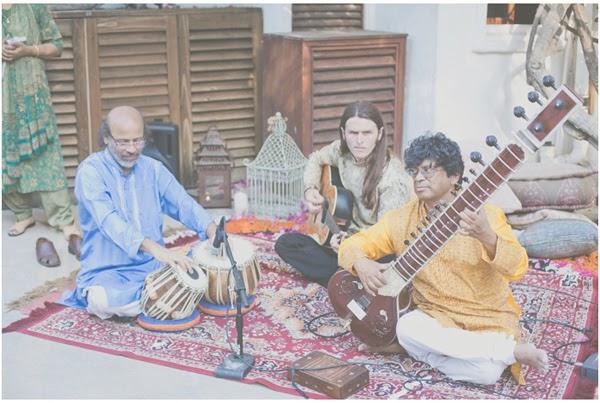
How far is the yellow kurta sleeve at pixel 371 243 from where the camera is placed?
3547 mm

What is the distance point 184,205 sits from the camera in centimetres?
418

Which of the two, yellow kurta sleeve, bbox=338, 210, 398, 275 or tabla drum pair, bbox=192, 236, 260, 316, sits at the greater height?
yellow kurta sleeve, bbox=338, 210, 398, 275

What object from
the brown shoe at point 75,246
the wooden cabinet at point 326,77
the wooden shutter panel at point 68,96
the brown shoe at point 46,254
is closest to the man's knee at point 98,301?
the brown shoe at point 46,254

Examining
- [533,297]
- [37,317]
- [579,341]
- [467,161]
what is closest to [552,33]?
[467,161]

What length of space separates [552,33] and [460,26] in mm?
701

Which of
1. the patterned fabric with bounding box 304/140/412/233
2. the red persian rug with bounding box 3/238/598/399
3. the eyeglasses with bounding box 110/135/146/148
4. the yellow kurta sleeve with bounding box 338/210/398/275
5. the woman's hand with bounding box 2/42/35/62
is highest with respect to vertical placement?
the woman's hand with bounding box 2/42/35/62

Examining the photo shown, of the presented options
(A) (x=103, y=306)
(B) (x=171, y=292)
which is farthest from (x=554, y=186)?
(A) (x=103, y=306)

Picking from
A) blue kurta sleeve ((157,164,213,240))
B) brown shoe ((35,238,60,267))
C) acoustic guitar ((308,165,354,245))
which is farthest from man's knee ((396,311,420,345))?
brown shoe ((35,238,60,267))

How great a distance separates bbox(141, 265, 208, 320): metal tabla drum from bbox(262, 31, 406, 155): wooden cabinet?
2.39 metres

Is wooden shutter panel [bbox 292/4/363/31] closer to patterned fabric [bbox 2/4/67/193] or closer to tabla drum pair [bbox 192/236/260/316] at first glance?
patterned fabric [bbox 2/4/67/193]

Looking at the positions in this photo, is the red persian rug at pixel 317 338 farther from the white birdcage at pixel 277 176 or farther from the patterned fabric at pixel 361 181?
the white birdcage at pixel 277 176

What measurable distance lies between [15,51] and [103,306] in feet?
6.31

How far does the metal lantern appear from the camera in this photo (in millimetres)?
5887

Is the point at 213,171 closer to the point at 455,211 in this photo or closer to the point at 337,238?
the point at 337,238
